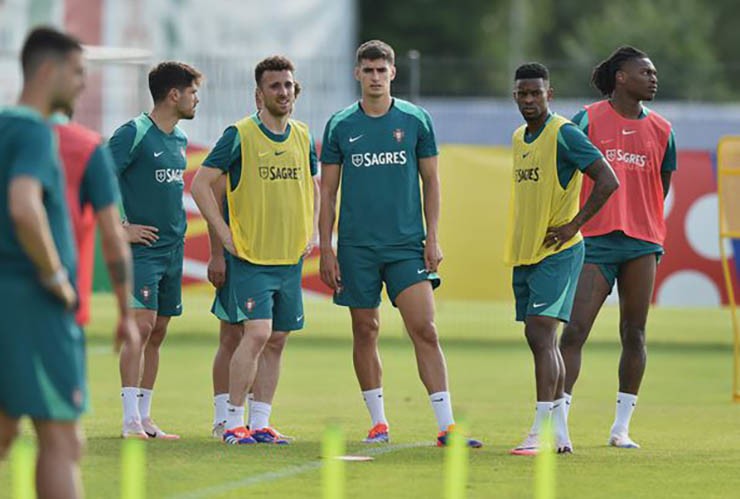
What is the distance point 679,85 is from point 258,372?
32.1 meters

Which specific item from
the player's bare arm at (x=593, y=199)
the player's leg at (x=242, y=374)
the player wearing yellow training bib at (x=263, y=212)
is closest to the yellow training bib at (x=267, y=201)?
the player wearing yellow training bib at (x=263, y=212)

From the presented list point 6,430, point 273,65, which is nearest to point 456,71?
point 273,65

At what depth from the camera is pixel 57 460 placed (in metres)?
7.49

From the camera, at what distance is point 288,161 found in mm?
12102

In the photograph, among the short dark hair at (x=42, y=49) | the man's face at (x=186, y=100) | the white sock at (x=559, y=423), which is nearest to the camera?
the short dark hair at (x=42, y=49)

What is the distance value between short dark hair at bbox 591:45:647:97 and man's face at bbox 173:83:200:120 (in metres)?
2.81

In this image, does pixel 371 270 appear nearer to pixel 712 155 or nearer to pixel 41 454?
pixel 41 454

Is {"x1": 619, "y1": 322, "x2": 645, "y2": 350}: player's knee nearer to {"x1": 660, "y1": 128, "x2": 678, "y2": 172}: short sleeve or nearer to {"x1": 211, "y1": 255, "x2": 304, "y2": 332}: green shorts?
{"x1": 660, "y1": 128, "x2": 678, "y2": 172}: short sleeve

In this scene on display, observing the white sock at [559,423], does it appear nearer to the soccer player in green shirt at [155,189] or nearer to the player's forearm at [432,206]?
the player's forearm at [432,206]

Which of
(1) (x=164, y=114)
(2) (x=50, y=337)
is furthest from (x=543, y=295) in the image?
(2) (x=50, y=337)

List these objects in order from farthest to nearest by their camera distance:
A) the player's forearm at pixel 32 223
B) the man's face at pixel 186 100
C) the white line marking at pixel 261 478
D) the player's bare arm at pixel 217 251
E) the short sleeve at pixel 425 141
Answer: the man's face at pixel 186 100 → the player's bare arm at pixel 217 251 → the short sleeve at pixel 425 141 → the white line marking at pixel 261 478 → the player's forearm at pixel 32 223

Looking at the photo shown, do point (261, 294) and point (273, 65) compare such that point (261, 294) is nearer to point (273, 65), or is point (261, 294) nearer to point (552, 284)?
point (273, 65)

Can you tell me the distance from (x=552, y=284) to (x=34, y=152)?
192 inches

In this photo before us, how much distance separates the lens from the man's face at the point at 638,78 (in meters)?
12.3
